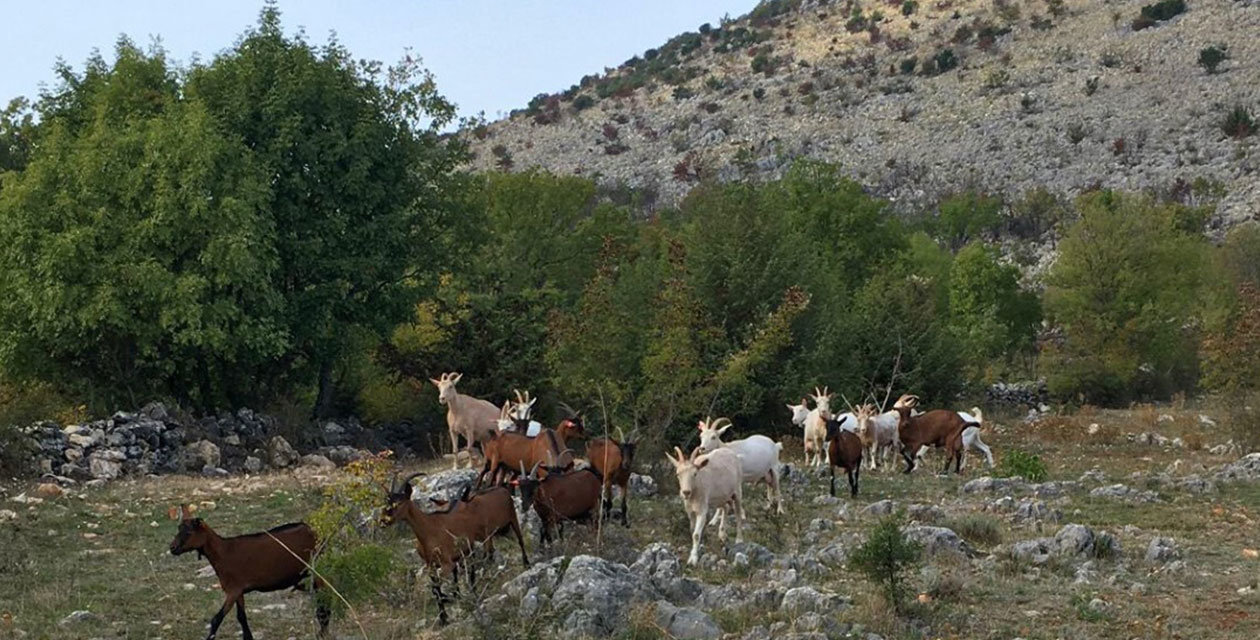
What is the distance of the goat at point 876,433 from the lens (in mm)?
24188

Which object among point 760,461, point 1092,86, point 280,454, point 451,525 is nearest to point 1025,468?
point 760,461

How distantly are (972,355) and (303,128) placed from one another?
77.1 ft

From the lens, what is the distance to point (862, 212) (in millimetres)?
50062

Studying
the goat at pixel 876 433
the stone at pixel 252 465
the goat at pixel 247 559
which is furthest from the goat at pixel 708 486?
the stone at pixel 252 465

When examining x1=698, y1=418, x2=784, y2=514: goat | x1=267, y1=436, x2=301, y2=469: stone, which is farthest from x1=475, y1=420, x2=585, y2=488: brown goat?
x1=267, y1=436, x2=301, y2=469: stone

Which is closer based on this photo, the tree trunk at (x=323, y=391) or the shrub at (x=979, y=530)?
the shrub at (x=979, y=530)

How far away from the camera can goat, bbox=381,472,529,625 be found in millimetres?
11805

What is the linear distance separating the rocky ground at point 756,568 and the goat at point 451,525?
1.06 ft

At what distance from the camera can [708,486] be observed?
15.3m

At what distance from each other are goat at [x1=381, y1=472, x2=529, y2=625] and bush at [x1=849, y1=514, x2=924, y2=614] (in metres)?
3.42

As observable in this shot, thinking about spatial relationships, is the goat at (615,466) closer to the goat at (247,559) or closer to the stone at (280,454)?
the goat at (247,559)

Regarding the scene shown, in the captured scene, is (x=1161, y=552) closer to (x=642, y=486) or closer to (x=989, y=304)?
(x=642, y=486)

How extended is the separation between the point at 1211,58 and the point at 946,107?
17662mm

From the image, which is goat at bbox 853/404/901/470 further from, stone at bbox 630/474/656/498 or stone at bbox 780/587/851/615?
stone at bbox 780/587/851/615
